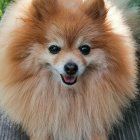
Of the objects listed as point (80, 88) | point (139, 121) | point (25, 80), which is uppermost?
point (25, 80)

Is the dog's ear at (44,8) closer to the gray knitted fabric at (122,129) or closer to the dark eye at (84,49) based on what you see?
the dark eye at (84,49)

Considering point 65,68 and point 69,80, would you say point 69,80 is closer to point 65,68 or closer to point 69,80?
point 69,80

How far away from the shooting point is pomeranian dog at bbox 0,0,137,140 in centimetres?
202

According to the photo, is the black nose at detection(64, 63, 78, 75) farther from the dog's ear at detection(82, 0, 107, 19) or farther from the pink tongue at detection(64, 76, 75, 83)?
the dog's ear at detection(82, 0, 107, 19)

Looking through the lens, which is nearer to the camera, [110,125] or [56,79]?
[56,79]

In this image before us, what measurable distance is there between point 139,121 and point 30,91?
770mm

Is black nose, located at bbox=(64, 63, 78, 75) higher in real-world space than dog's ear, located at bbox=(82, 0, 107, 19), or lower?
lower

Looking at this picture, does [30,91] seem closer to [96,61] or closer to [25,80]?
[25,80]

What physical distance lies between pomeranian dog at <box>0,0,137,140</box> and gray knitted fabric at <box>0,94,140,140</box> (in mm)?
122

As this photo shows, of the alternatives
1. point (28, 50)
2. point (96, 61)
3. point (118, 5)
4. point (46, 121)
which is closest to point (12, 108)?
point (46, 121)

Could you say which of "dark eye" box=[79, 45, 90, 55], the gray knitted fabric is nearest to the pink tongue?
"dark eye" box=[79, 45, 90, 55]

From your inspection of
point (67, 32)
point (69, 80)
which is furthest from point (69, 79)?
point (67, 32)

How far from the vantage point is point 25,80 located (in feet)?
7.01

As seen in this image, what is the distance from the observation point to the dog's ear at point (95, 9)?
207cm
